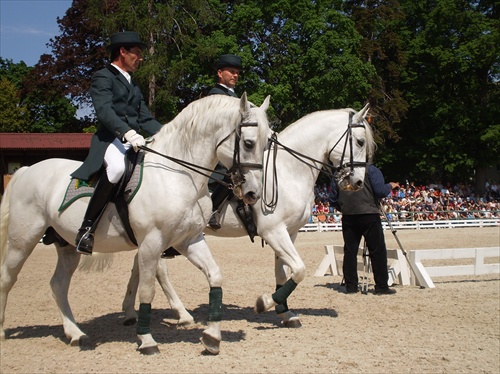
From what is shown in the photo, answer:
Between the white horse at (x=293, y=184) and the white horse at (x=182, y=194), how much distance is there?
1.25 meters

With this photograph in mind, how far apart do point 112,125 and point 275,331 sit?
132 inches

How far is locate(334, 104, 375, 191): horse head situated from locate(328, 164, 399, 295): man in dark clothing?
239cm

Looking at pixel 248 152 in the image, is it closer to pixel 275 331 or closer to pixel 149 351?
pixel 149 351

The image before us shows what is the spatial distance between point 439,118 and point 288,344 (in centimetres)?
Answer: 3811

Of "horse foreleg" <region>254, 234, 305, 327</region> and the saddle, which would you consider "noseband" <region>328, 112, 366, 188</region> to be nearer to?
"horse foreleg" <region>254, 234, 305, 327</region>

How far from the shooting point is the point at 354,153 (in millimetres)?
8086

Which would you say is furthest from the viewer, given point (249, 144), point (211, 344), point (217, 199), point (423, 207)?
point (423, 207)

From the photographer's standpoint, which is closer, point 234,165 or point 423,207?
point 234,165

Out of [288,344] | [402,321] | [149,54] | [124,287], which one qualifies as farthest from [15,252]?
[149,54]

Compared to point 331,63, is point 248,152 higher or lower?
lower

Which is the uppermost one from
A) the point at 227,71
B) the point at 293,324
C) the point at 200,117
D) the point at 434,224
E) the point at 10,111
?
the point at 10,111

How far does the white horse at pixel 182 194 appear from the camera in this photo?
19.9ft

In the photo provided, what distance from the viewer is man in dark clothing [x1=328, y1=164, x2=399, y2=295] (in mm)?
10680

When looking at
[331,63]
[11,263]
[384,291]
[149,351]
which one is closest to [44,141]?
[331,63]
